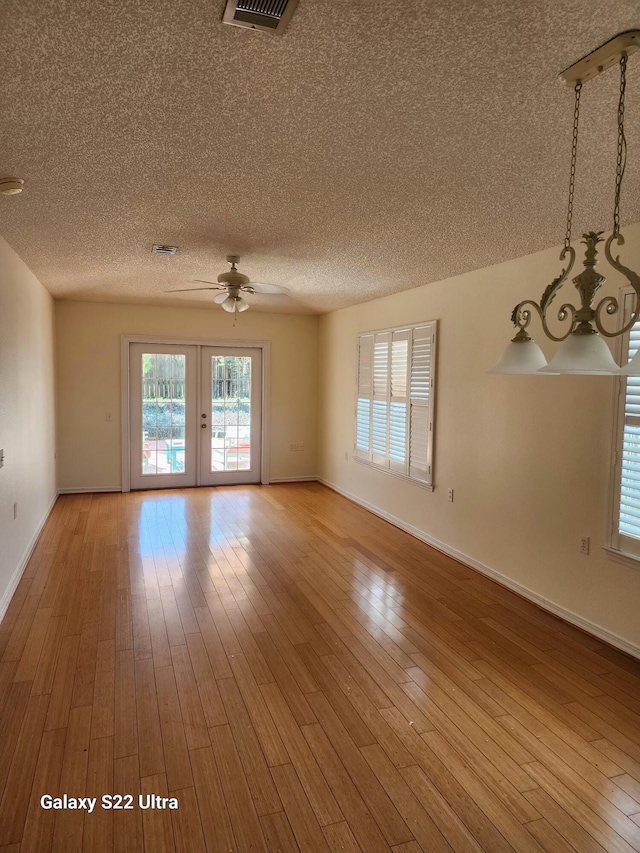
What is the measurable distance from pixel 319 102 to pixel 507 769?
2.68 meters

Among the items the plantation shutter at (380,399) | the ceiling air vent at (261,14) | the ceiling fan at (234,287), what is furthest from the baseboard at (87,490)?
the ceiling air vent at (261,14)

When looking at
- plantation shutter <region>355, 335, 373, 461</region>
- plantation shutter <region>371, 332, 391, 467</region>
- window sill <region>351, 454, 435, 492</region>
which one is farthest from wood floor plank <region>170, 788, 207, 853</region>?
plantation shutter <region>355, 335, 373, 461</region>

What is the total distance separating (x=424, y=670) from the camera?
2797 millimetres

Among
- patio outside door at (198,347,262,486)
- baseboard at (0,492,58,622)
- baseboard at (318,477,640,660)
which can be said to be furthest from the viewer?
patio outside door at (198,347,262,486)

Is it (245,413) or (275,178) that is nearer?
(275,178)

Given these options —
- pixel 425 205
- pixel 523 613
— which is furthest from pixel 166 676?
pixel 425 205

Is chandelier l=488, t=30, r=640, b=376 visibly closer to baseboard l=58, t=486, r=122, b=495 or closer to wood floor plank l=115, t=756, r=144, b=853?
wood floor plank l=115, t=756, r=144, b=853

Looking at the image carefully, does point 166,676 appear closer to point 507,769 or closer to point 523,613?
point 507,769

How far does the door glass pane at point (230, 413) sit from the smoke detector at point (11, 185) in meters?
4.60

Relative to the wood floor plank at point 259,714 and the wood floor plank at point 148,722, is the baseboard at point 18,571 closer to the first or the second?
the wood floor plank at point 148,722

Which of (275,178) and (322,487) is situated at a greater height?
(275,178)

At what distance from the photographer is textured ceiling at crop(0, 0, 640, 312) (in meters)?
1.49

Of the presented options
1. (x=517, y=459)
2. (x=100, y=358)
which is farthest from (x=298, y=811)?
(x=100, y=358)

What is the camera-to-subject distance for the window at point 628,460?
2.95 meters
